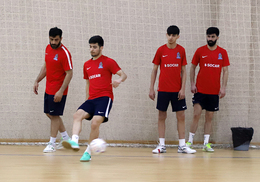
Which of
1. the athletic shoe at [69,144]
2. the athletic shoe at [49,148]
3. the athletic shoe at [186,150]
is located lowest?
the athletic shoe at [186,150]

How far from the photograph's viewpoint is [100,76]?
3.96 metres

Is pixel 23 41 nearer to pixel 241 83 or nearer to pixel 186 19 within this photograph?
pixel 186 19

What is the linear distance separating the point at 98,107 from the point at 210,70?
2.13 m

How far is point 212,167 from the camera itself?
3.48 metres

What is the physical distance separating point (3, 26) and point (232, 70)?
3.93 m

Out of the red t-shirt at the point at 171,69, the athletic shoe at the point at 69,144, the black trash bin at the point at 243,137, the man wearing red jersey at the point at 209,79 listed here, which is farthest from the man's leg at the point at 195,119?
the athletic shoe at the point at 69,144

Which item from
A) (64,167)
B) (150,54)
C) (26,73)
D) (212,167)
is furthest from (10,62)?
(212,167)

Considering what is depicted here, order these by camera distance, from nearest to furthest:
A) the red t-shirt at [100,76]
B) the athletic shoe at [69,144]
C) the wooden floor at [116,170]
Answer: the wooden floor at [116,170] < the athletic shoe at [69,144] < the red t-shirt at [100,76]

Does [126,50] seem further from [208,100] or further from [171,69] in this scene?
[208,100]

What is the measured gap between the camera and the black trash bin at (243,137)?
17.7ft

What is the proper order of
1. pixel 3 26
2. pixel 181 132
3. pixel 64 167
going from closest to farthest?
pixel 64 167, pixel 181 132, pixel 3 26

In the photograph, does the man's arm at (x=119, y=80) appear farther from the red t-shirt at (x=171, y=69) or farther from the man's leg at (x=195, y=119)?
the man's leg at (x=195, y=119)

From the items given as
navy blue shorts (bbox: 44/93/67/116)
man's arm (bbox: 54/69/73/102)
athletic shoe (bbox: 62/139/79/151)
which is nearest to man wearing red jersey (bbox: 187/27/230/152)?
man's arm (bbox: 54/69/73/102)

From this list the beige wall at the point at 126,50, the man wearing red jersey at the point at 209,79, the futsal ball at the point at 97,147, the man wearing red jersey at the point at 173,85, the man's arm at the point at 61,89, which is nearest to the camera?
the futsal ball at the point at 97,147
